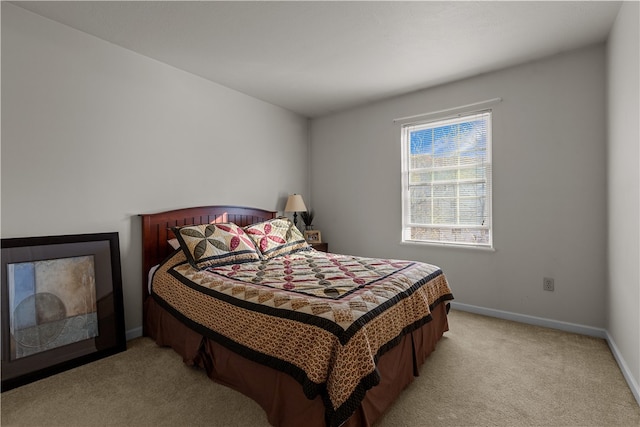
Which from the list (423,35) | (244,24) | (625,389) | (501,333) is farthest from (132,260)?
(625,389)

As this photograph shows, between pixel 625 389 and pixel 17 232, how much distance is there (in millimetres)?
4022

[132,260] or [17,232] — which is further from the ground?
[17,232]

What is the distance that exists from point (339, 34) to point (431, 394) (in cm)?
259

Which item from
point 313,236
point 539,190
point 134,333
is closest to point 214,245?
point 134,333

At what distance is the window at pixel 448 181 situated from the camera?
3262 millimetres

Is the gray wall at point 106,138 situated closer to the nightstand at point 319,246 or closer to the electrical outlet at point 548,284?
the nightstand at point 319,246

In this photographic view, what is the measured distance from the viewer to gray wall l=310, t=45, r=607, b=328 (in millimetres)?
2670

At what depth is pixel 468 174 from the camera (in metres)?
3.34

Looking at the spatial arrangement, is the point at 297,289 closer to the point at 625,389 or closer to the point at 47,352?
the point at 47,352

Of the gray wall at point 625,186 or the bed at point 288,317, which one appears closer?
the bed at point 288,317

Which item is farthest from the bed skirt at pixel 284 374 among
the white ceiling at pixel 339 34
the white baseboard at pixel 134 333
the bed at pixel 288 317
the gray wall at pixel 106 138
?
the white ceiling at pixel 339 34

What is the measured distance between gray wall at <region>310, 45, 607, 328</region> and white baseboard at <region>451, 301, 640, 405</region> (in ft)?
0.14

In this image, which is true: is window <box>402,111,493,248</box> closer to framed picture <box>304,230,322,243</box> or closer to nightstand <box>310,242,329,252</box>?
nightstand <box>310,242,329,252</box>

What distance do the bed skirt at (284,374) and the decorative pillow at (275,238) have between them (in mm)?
968
